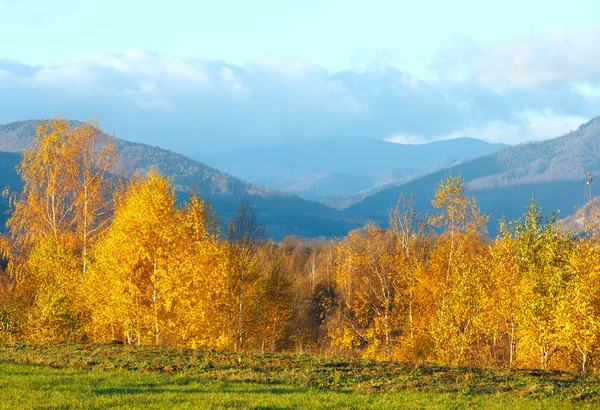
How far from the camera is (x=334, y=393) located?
2162 centimetres

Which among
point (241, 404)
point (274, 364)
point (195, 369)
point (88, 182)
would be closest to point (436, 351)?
point (274, 364)

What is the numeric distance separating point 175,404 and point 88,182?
114 feet

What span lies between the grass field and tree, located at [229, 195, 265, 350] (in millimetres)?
16008

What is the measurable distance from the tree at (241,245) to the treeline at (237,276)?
0.13m

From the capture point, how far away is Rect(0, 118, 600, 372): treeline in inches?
1515

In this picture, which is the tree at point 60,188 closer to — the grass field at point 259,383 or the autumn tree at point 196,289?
the autumn tree at point 196,289

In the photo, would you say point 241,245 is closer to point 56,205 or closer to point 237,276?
point 237,276

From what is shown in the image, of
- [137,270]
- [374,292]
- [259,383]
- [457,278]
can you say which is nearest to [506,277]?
[457,278]

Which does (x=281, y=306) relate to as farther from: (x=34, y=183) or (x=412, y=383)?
(x=412, y=383)

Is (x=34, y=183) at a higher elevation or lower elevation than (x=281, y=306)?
higher

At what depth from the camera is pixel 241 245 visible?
153 feet

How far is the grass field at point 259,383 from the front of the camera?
64.4 feet

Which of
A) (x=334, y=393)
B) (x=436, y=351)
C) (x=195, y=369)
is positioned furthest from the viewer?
(x=436, y=351)

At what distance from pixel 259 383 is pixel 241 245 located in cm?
2341
